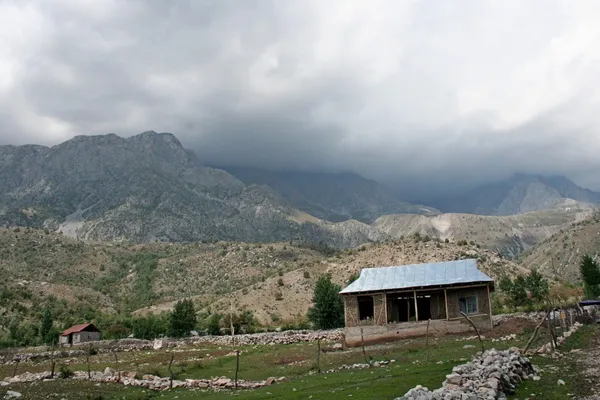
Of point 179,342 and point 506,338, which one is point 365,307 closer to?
point 506,338

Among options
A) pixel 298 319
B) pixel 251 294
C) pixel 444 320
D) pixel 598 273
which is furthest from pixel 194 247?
pixel 444 320

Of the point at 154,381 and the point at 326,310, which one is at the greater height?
the point at 326,310

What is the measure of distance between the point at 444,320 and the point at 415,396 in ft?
97.9

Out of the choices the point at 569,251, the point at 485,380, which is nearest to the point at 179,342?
the point at 485,380

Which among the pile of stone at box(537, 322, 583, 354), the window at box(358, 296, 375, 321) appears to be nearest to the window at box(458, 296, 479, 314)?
the pile of stone at box(537, 322, 583, 354)

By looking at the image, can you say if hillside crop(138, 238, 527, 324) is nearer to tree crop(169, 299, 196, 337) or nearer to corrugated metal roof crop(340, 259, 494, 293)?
tree crop(169, 299, 196, 337)

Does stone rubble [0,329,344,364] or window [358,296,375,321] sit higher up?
window [358,296,375,321]

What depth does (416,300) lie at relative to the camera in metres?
45.1

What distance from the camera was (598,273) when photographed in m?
70.9

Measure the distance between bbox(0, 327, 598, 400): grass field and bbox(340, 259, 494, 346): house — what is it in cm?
645

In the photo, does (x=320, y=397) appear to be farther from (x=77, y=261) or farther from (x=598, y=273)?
(x=77, y=261)

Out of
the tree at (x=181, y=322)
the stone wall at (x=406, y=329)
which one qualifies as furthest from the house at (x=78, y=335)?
the stone wall at (x=406, y=329)

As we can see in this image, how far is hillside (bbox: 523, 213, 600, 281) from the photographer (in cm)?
12925

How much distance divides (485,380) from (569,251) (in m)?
140
